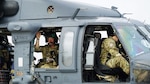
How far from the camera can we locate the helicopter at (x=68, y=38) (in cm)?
745

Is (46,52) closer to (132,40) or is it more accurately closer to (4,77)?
(4,77)

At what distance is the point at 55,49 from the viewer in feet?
27.1

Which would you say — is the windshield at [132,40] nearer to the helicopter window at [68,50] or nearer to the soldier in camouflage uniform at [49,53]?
the helicopter window at [68,50]

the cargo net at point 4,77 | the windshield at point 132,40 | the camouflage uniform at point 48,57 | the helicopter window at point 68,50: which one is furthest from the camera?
the cargo net at point 4,77

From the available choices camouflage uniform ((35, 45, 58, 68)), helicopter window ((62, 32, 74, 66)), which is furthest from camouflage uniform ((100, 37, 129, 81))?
camouflage uniform ((35, 45, 58, 68))

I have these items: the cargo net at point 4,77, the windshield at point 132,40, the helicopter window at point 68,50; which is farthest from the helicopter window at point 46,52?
the windshield at point 132,40

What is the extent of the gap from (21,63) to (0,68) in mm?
1284

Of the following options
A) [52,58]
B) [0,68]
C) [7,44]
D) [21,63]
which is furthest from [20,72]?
[7,44]

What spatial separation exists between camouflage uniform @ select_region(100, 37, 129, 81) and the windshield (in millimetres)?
232

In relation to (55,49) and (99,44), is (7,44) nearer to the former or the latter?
(55,49)

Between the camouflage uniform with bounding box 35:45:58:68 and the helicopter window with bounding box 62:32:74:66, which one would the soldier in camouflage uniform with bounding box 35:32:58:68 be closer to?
the camouflage uniform with bounding box 35:45:58:68

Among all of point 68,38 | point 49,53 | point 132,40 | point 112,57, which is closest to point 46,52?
point 49,53

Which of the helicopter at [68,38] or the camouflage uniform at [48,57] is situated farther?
the camouflage uniform at [48,57]

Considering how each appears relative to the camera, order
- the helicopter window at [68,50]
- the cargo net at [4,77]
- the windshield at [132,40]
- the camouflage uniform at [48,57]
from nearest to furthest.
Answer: the windshield at [132,40]
the helicopter window at [68,50]
the camouflage uniform at [48,57]
the cargo net at [4,77]
